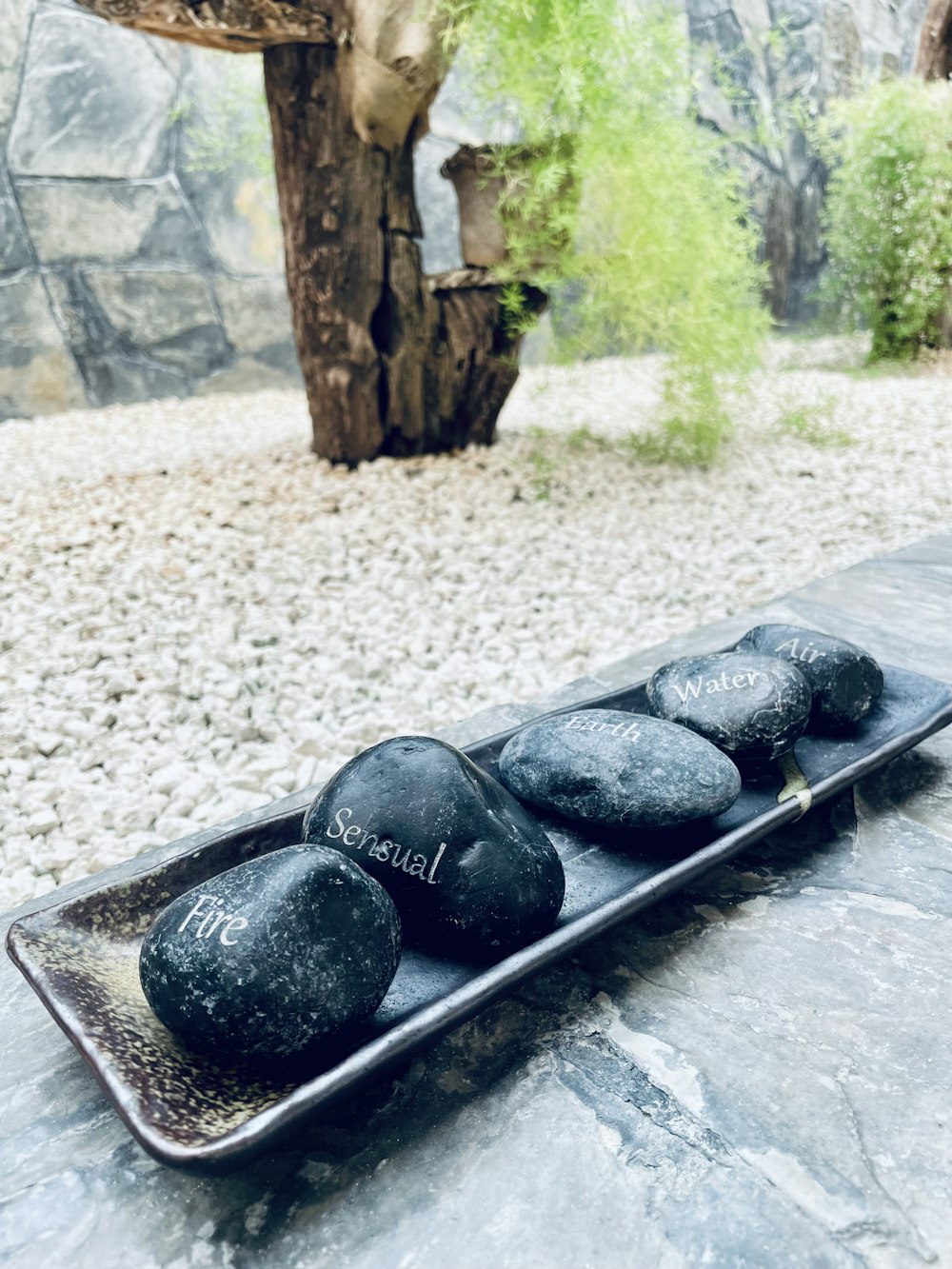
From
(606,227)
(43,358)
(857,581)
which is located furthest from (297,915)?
(43,358)

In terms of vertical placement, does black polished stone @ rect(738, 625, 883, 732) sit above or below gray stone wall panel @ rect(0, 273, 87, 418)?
below

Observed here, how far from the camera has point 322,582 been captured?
2500mm

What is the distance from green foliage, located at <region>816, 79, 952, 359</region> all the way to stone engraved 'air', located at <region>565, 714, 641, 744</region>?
5.49 m

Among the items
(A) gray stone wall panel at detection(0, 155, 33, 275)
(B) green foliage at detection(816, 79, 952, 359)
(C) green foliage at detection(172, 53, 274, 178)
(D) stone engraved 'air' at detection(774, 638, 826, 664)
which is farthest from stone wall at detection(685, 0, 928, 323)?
(D) stone engraved 'air' at detection(774, 638, 826, 664)

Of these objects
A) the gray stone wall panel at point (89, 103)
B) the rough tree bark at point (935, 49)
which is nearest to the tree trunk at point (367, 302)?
the gray stone wall panel at point (89, 103)

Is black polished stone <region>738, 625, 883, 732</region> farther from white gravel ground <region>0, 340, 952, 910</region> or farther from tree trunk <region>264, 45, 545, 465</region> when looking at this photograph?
tree trunk <region>264, 45, 545, 465</region>

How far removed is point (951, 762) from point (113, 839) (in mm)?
1326

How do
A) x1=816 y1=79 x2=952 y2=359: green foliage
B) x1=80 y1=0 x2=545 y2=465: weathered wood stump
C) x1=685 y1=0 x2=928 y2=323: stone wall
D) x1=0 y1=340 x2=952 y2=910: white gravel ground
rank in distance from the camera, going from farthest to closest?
x1=685 y1=0 x2=928 y2=323: stone wall
x1=816 y1=79 x2=952 y2=359: green foliage
x1=80 y1=0 x2=545 y2=465: weathered wood stump
x1=0 y1=340 x2=952 y2=910: white gravel ground

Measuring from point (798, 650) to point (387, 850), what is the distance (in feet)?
2.23

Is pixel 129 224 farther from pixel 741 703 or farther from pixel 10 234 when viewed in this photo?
pixel 741 703

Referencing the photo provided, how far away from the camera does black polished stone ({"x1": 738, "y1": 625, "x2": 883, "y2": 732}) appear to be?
3.89ft

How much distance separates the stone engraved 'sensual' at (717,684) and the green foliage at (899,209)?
5316 mm

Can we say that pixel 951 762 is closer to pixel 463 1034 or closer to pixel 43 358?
pixel 463 1034

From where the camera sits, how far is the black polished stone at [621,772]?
0.94 metres
